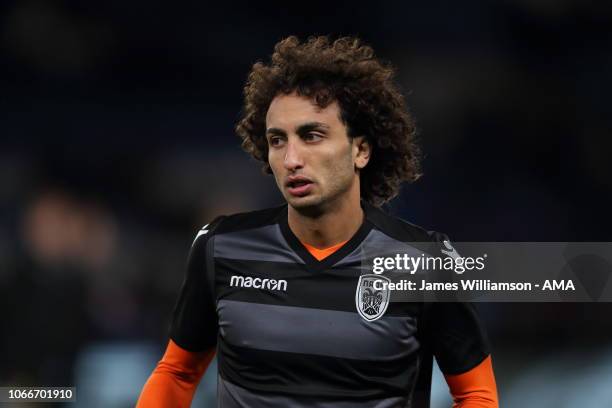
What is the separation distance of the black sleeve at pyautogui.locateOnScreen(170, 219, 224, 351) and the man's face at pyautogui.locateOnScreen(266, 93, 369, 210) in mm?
343

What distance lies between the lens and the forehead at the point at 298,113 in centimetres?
241

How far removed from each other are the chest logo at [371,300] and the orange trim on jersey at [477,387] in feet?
0.93

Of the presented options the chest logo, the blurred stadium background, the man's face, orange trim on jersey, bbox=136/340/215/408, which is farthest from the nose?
the blurred stadium background

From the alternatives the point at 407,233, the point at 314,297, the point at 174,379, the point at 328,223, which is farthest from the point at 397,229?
the point at 174,379

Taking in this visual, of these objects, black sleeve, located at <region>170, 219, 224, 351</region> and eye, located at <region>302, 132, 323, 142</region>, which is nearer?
eye, located at <region>302, 132, 323, 142</region>

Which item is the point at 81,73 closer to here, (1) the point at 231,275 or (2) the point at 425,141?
(2) the point at 425,141

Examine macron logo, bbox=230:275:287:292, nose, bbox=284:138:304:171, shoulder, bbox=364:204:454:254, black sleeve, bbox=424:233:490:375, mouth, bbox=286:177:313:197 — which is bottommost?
black sleeve, bbox=424:233:490:375

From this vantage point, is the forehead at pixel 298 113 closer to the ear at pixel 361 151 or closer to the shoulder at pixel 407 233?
the ear at pixel 361 151

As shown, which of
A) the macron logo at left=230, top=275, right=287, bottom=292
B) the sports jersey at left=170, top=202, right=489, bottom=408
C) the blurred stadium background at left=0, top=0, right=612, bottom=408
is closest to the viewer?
the sports jersey at left=170, top=202, right=489, bottom=408

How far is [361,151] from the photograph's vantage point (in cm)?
260

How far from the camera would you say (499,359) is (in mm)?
4977

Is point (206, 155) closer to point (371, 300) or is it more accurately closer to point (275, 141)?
point (275, 141)

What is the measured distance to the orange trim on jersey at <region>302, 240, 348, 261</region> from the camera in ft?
8.17

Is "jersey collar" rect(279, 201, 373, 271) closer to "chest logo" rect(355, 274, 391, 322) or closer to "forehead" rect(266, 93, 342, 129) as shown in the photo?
→ "chest logo" rect(355, 274, 391, 322)
